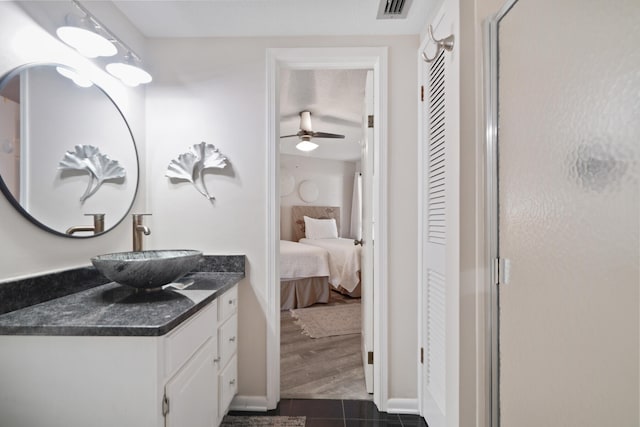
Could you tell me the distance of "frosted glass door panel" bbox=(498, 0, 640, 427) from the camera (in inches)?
24.7

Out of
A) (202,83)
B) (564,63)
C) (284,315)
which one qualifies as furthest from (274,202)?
(284,315)

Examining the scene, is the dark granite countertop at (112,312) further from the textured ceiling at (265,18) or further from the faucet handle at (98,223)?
the textured ceiling at (265,18)

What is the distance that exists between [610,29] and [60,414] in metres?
1.82

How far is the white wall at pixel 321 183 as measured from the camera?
5.89 m

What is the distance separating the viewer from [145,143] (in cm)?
188

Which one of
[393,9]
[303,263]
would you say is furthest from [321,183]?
[393,9]

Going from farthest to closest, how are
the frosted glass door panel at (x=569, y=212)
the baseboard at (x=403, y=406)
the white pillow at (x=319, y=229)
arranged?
the white pillow at (x=319, y=229) → the baseboard at (x=403, y=406) → the frosted glass door panel at (x=569, y=212)

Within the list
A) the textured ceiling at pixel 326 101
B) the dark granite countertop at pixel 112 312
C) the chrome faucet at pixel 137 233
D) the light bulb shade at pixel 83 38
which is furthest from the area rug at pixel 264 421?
the textured ceiling at pixel 326 101

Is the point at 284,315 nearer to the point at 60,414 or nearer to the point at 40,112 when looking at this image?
the point at 60,414

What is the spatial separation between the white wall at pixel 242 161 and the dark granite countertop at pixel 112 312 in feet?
1.53

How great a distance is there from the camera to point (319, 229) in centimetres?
565

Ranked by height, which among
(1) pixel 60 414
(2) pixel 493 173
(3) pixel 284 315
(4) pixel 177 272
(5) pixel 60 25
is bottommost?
(3) pixel 284 315

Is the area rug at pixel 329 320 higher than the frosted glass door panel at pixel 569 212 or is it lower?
lower

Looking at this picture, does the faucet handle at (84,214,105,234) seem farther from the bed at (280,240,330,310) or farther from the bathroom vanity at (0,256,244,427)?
the bed at (280,240,330,310)
